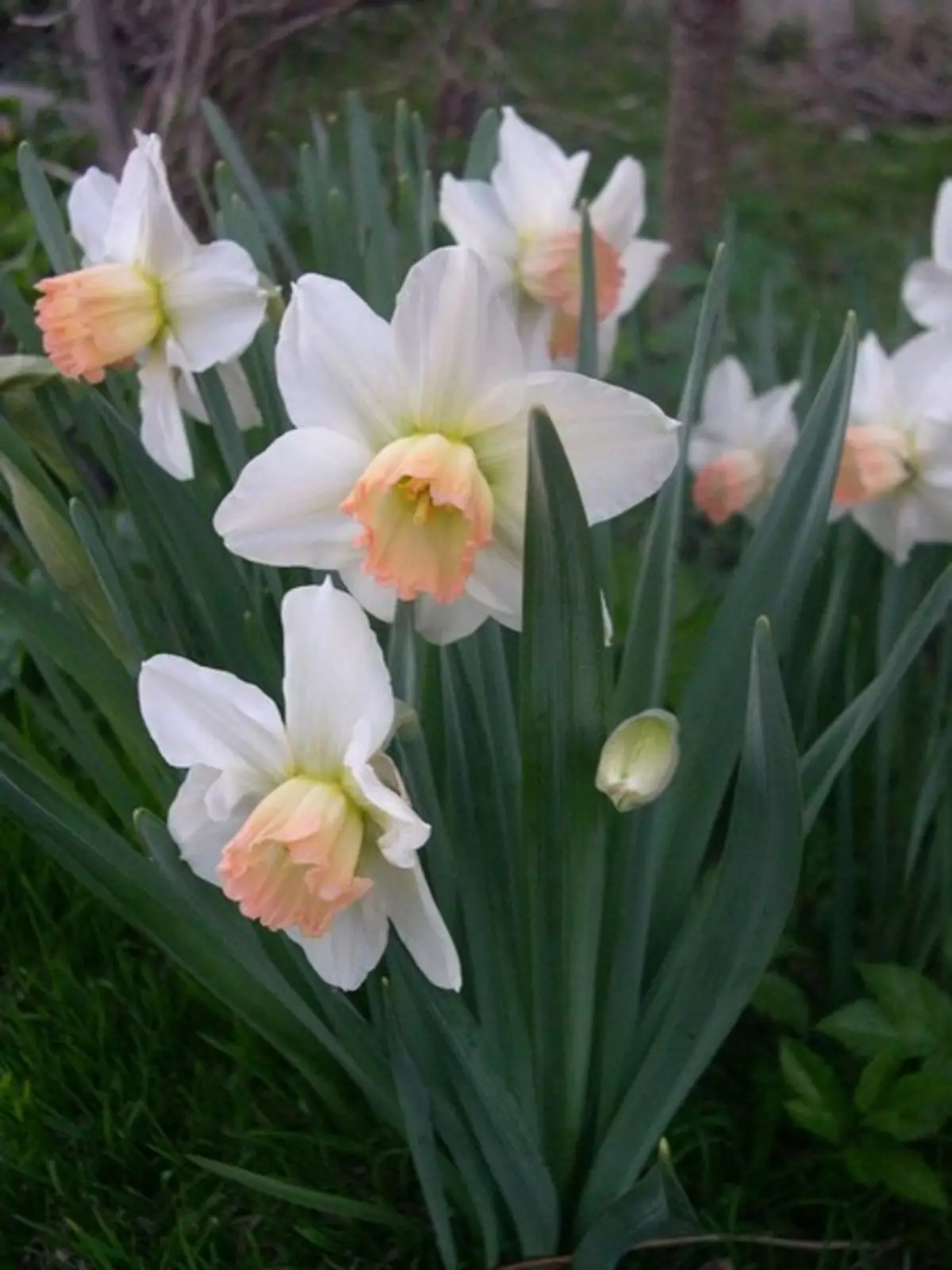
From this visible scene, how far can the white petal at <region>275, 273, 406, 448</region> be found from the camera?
61cm

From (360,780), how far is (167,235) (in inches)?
17.1

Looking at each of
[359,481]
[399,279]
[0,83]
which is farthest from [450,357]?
[0,83]

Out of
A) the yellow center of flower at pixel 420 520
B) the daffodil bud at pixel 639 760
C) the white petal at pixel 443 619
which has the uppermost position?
the yellow center of flower at pixel 420 520

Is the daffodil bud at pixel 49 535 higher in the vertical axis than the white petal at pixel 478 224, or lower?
lower

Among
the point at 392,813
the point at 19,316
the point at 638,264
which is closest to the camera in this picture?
the point at 392,813

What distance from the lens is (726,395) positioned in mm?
1165

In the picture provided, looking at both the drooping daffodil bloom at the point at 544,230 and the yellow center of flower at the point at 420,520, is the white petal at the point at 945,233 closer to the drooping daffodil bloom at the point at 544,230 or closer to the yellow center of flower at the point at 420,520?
the drooping daffodil bloom at the point at 544,230

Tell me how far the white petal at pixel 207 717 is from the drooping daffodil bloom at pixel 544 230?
1.42ft

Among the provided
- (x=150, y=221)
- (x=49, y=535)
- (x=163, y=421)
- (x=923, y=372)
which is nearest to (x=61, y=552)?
(x=49, y=535)

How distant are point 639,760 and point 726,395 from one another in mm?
630

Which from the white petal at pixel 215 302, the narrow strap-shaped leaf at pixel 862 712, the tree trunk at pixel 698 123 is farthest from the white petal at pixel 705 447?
the tree trunk at pixel 698 123

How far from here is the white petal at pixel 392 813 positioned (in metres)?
0.57

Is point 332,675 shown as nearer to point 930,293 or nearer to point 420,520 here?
point 420,520

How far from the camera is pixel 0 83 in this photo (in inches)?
94.0
